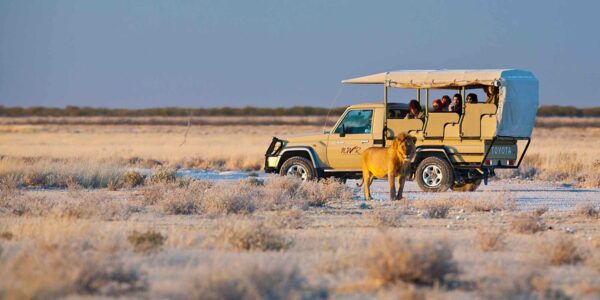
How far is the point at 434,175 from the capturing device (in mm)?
22953

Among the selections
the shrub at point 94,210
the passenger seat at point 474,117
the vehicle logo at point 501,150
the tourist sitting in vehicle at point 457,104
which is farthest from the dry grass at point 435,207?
the shrub at point 94,210

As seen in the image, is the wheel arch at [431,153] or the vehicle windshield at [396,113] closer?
the wheel arch at [431,153]

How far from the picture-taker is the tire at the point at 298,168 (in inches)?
949

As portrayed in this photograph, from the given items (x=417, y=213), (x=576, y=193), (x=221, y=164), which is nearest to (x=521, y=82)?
(x=576, y=193)

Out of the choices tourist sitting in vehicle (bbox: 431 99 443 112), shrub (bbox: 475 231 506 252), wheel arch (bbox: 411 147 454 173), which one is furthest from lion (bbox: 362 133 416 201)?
shrub (bbox: 475 231 506 252)

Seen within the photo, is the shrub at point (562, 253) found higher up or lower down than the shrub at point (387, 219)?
higher up

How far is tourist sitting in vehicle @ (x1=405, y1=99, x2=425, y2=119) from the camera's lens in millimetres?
23144

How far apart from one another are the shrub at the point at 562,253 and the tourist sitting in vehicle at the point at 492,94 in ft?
35.0

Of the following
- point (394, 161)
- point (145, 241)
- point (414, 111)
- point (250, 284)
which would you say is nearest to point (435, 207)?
point (394, 161)

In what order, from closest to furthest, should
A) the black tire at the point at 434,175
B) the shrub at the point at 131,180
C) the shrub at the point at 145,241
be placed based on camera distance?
the shrub at the point at 145,241 < the black tire at the point at 434,175 < the shrub at the point at 131,180

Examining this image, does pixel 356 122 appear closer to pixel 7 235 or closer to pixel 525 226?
pixel 525 226

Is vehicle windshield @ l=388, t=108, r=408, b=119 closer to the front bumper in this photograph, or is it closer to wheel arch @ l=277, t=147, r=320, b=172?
wheel arch @ l=277, t=147, r=320, b=172

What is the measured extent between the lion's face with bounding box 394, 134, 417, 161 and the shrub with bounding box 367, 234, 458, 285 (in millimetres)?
9883

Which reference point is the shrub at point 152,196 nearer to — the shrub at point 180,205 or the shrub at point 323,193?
the shrub at point 180,205
